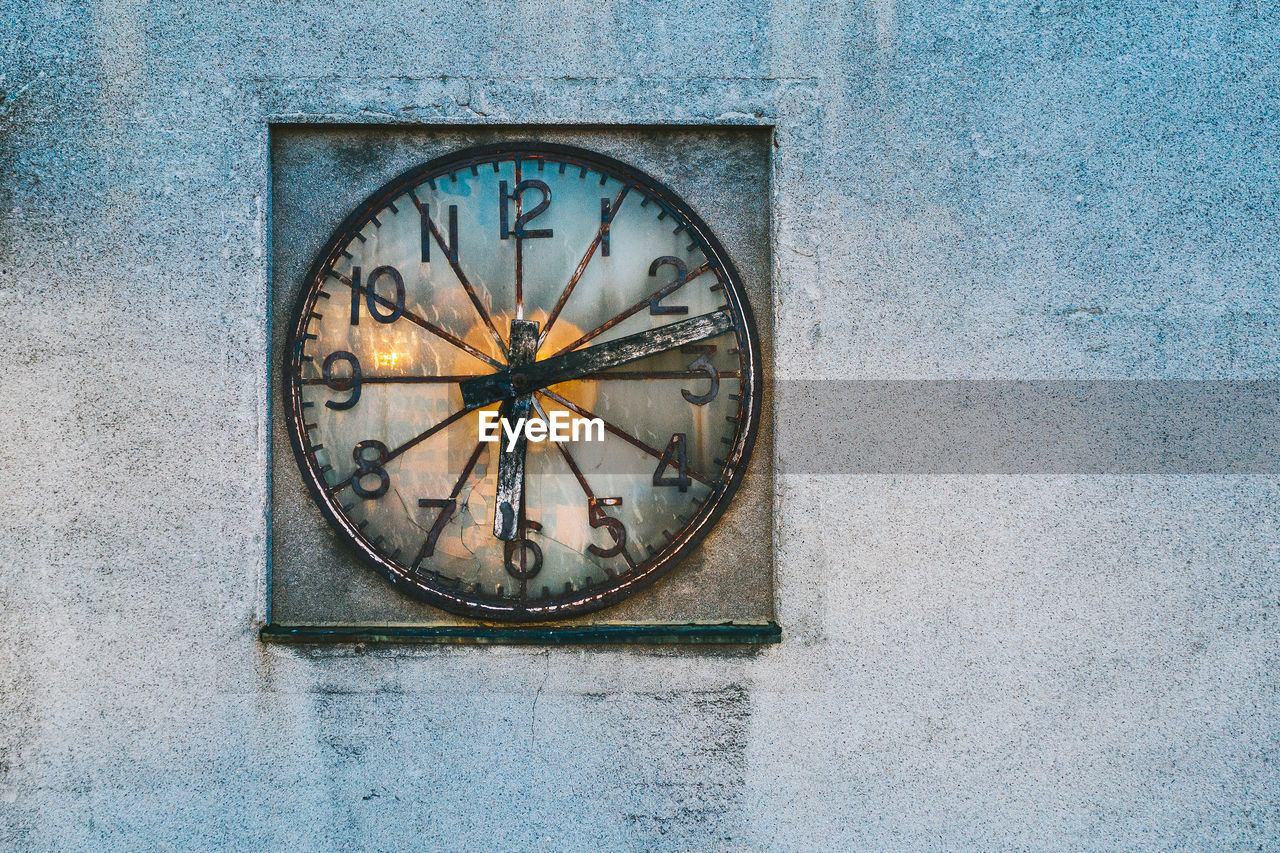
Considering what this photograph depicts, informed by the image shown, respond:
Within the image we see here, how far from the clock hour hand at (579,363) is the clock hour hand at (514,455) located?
0.15 feet

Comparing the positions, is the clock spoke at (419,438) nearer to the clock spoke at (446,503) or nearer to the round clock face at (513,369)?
the round clock face at (513,369)

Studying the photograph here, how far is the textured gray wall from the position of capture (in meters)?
2.60

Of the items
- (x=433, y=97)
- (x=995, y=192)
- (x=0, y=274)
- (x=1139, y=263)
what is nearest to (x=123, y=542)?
(x=0, y=274)

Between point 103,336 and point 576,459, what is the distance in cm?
180

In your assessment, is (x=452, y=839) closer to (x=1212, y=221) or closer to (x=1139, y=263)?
(x=1139, y=263)

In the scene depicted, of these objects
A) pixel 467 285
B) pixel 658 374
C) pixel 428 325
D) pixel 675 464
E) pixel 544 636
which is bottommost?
pixel 544 636

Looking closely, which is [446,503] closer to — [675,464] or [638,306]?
[675,464]

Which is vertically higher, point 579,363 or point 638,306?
point 638,306

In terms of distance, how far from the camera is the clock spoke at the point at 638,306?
9.06 feet

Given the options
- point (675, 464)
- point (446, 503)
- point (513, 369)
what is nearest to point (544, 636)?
point (446, 503)

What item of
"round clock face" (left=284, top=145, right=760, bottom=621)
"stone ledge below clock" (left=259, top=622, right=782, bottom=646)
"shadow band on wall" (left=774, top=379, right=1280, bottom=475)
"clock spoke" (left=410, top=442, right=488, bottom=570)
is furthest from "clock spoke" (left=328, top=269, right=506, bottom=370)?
"shadow band on wall" (left=774, top=379, right=1280, bottom=475)

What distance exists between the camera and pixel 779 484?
265 centimetres

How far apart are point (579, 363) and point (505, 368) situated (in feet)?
0.98

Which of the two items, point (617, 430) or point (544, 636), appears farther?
point (617, 430)
